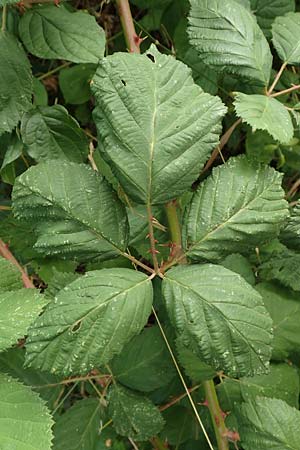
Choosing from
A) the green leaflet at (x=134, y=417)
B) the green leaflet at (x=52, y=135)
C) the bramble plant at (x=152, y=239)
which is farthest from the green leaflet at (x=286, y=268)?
the green leaflet at (x=52, y=135)

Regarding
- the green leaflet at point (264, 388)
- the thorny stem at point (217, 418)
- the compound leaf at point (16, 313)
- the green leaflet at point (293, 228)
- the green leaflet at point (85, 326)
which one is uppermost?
the compound leaf at point (16, 313)

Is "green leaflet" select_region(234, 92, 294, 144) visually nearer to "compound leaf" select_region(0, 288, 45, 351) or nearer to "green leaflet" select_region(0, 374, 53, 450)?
"compound leaf" select_region(0, 288, 45, 351)

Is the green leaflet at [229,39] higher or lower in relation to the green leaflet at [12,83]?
lower

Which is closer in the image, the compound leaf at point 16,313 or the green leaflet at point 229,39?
the compound leaf at point 16,313

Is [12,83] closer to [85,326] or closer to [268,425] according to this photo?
[85,326]

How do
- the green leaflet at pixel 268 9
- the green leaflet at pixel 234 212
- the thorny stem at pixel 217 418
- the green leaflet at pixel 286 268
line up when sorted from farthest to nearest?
1. the green leaflet at pixel 268 9
2. the green leaflet at pixel 286 268
3. the thorny stem at pixel 217 418
4. the green leaflet at pixel 234 212

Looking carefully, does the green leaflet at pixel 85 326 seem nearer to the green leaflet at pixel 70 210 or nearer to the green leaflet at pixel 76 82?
the green leaflet at pixel 70 210

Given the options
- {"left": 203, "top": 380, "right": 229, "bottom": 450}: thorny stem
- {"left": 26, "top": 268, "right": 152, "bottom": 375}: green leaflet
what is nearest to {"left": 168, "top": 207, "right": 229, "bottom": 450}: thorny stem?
{"left": 203, "top": 380, "right": 229, "bottom": 450}: thorny stem

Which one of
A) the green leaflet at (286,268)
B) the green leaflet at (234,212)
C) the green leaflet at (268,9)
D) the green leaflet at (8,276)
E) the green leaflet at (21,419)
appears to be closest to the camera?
the green leaflet at (21,419)
